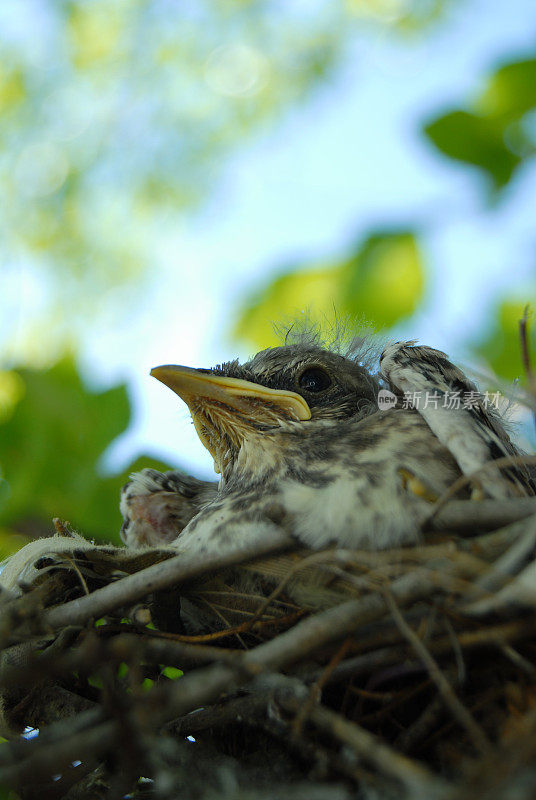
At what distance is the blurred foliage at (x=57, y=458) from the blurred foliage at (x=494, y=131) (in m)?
1.19

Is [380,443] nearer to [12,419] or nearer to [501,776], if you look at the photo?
[501,776]

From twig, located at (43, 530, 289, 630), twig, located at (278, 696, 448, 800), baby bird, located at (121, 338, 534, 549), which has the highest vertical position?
baby bird, located at (121, 338, 534, 549)

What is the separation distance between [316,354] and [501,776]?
1304 millimetres

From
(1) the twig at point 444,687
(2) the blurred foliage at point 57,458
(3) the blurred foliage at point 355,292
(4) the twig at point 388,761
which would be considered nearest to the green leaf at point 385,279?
(3) the blurred foliage at point 355,292

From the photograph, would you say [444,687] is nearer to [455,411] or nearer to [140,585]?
[140,585]

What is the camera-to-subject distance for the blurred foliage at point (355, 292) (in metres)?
1.69

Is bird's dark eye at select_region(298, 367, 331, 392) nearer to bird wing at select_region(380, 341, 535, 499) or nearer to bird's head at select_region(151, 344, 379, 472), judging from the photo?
bird's head at select_region(151, 344, 379, 472)

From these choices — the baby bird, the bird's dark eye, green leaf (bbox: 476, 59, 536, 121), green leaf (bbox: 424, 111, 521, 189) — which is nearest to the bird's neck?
the baby bird

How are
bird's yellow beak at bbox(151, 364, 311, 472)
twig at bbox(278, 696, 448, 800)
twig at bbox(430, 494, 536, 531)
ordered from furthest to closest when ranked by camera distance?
bird's yellow beak at bbox(151, 364, 311, 472), twig at bbox(430, 494, 536, 531), twig at bbox(278, 696, 448, 800)

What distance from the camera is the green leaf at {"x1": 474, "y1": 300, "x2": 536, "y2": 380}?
194 cm

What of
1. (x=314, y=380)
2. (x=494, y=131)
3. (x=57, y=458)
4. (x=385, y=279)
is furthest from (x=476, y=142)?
(x=57, y=458)

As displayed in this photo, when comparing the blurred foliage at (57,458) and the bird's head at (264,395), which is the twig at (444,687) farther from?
the blurred foliage at (57,458)

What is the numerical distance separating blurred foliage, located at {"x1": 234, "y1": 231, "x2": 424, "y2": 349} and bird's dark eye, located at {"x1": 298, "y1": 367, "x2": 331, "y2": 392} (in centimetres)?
24

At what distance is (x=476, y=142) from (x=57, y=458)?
1459 mm
